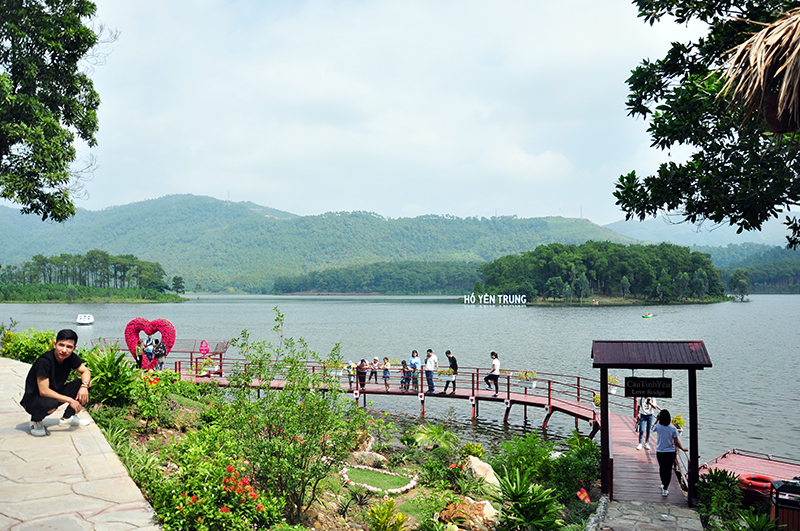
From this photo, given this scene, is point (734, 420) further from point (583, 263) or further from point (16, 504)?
point (583, 263)

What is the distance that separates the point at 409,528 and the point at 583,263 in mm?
131184

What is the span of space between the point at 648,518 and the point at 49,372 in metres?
9.18

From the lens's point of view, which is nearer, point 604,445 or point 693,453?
point 693,453

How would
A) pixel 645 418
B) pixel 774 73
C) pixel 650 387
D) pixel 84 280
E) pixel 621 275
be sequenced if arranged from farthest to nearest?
1. pixel 84 280
2. pixel 621 275
3. pixel 645 418
4. pixel 650 387
5. pixel 774 73

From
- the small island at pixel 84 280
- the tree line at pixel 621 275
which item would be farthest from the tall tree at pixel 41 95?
the small island at pixel 84 280

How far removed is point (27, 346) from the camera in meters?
14.2

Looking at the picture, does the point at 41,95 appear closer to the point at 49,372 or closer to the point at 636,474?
the point at 49,372

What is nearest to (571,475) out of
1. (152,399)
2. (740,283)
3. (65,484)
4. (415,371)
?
(152,399)

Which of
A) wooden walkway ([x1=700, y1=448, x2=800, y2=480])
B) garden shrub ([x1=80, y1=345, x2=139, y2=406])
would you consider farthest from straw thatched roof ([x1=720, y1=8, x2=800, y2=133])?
garden shrub ([x1=80, y1=345, x2=139, y2=406])

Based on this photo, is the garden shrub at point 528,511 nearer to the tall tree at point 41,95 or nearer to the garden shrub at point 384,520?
the garden shrub at point 384,520

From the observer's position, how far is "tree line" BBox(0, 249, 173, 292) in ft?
475

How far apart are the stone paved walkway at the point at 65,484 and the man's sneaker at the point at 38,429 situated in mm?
74

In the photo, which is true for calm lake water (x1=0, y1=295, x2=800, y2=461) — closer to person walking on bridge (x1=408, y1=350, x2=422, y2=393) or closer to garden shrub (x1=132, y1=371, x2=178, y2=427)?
person walking on bridge (x1=408, y1=350, x2=422, y2=393)

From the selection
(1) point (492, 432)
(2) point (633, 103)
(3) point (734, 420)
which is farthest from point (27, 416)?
(3) point (734, 420)
